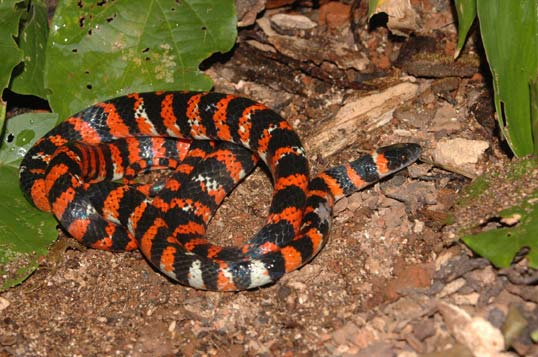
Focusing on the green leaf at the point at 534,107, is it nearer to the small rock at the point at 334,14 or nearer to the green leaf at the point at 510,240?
the green leaf at the point at 510,240

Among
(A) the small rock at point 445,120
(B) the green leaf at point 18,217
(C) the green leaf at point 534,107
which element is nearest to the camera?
(C) the green leaf at point 534,107

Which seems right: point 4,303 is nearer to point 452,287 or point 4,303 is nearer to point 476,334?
point 452,287

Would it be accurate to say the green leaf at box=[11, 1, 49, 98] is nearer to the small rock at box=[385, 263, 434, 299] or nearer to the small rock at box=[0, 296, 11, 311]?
the small rock at box=[0, 296, 11, 311]

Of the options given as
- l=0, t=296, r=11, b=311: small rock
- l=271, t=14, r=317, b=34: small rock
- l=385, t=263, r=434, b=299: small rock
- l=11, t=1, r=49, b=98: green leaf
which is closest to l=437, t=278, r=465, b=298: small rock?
l=385, t=263, r=434, b=299: small rock

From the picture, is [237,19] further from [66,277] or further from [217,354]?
[217,354]

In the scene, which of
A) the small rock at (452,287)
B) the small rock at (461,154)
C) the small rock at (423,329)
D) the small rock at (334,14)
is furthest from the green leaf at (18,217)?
the small rock at (461,154)
